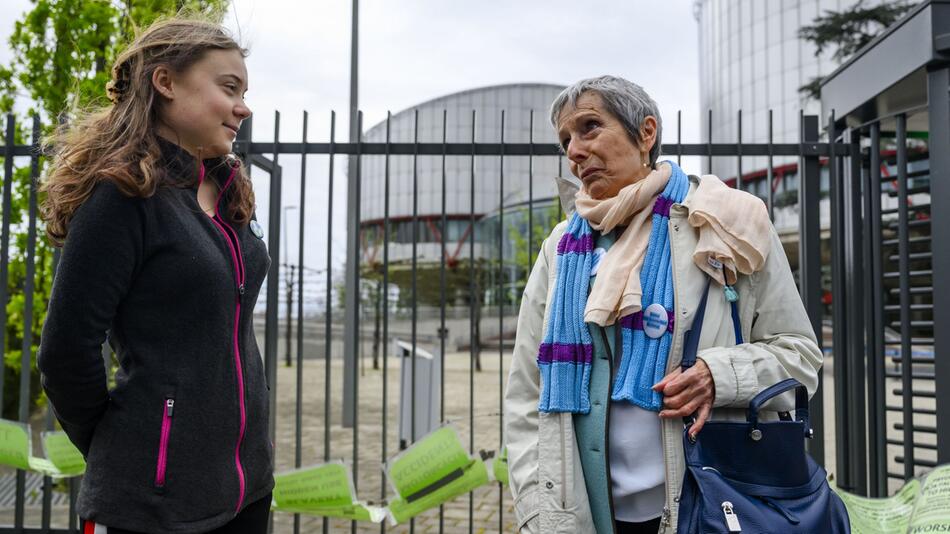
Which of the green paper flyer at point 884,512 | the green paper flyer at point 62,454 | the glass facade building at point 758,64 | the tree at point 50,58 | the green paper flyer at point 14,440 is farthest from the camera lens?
the glass facade building at point 758,64

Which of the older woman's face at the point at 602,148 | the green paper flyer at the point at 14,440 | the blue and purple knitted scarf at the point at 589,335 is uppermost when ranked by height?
the older woman's face at the point at 602,148

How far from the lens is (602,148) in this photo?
214cm

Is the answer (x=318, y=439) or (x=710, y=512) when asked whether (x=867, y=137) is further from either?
(x=318, y=439)

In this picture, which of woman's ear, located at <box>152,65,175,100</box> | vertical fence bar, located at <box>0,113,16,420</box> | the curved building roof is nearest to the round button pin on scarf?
woman's ear, located at <box>152,65,175,100</box>

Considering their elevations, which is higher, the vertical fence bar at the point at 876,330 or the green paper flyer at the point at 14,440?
the vertical fence bar at the point at 876,330

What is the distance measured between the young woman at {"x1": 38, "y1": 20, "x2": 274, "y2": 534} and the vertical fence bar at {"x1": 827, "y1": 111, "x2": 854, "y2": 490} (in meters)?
3.30

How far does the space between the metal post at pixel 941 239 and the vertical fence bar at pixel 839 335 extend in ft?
1.43

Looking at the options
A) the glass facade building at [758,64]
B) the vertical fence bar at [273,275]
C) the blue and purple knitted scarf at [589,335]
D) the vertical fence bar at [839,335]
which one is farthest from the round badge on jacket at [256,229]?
the glass facade building at [758,64]

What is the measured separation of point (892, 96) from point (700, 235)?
291cm

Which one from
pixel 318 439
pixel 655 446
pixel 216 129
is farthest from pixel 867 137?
pixel 318 439

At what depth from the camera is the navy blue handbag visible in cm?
166

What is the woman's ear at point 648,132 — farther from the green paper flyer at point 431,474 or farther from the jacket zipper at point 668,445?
the green paper flyer at point 431,474

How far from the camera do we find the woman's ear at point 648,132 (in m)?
2.17

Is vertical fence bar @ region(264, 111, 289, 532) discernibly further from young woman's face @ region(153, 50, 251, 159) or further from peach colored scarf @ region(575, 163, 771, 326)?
peach colored scarf @ region(575, 163, 771, 326)
